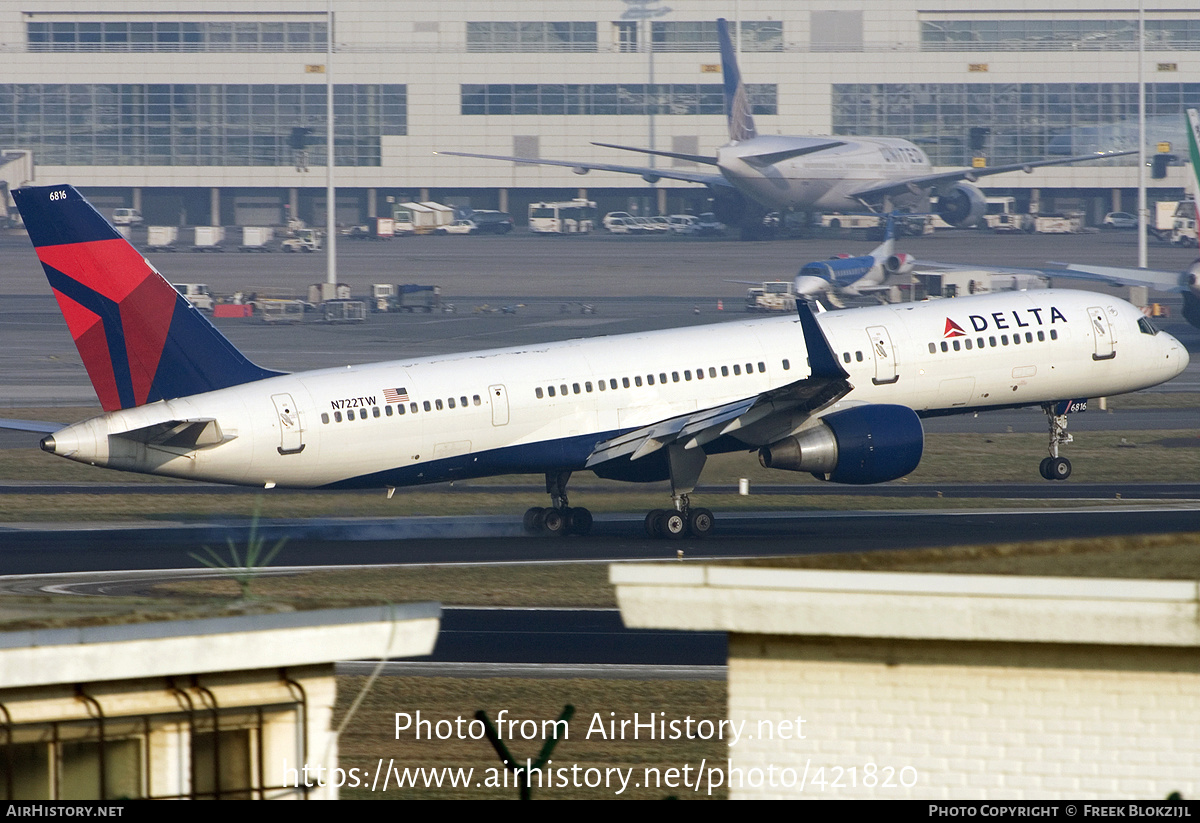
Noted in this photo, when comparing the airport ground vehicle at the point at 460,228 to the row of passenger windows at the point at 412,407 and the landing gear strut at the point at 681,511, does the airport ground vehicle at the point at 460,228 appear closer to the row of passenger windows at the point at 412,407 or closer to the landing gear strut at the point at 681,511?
the landing gear strut at the point at 681,511

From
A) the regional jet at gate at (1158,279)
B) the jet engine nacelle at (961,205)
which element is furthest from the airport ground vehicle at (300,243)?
the regional jet at gate at (1158,279)

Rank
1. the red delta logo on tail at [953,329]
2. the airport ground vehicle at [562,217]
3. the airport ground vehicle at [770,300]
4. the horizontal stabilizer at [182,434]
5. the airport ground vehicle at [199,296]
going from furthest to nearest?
the airport ground vehicle at [562,217] → the airport ground vehicle at [199,296] → the airport ground vehicle at [770,300] → the red delta logo on tail at [953,329] → the horizontal stabilizer at [182,434]

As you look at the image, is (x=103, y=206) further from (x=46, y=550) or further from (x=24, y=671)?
(x=24, y=671)

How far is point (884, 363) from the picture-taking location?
4178 cm

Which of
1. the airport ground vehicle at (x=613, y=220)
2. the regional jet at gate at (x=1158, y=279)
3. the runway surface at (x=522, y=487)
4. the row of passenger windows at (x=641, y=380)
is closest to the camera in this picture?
the runway surface at (x=522, y=487)

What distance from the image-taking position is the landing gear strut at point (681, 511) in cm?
4066

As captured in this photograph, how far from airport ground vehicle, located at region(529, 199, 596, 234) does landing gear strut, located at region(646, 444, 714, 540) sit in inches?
5070

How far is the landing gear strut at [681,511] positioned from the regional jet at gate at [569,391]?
0.05 m

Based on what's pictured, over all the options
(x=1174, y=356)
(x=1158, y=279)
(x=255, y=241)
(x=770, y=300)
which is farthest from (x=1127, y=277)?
(x=255, y=241)

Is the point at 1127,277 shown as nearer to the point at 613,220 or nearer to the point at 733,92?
the point at 733,92

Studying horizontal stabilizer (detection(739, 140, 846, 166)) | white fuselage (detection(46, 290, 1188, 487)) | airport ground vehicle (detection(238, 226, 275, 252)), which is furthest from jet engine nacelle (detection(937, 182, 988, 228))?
white fuselage (detection(46, 290, 1188, 487))

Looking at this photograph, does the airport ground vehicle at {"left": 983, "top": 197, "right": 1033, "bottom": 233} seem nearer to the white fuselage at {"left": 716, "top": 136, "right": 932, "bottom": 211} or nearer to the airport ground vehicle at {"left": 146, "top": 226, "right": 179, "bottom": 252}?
the white fuselage at {"left": 716, "top": 136, "right": 932, "bottom": 211}

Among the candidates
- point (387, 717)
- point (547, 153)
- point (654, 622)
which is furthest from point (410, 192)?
point (654, 622)

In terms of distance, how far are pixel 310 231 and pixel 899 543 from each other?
434 ft
